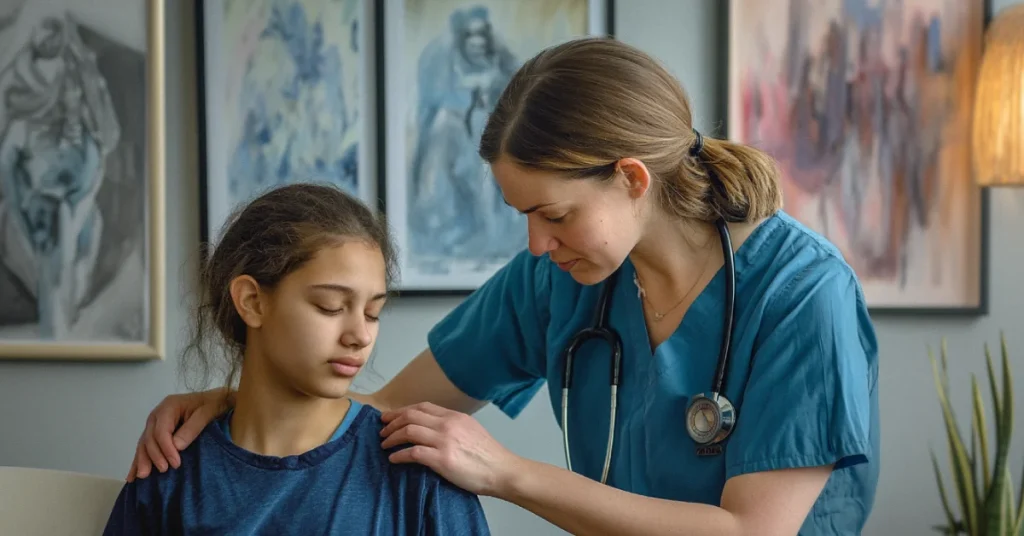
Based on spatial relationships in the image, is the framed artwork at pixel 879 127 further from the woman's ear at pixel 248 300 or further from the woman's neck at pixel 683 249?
the woman's ear at pixel 248 300

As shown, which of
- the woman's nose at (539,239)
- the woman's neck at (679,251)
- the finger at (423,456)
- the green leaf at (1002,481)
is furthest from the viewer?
the green leaf at (1002,481)

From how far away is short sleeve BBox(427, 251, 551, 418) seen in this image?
64.2 inches

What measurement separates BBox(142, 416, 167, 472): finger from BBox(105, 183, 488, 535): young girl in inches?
0.7

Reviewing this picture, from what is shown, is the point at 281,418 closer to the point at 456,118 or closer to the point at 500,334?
the point at 500,334

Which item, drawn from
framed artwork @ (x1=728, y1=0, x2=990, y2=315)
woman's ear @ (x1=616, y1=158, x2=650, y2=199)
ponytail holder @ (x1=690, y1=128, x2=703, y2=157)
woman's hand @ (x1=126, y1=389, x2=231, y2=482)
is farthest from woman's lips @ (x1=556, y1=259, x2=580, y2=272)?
framed artwork @ (x1=728, y1=0, x2=990, y2=315)

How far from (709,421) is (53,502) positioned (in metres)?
0.95

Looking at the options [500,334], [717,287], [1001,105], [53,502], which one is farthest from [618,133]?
[1001,105]

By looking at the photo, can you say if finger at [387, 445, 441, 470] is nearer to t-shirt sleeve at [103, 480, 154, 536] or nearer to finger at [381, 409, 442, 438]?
finger at [381, 409, 442, 438]

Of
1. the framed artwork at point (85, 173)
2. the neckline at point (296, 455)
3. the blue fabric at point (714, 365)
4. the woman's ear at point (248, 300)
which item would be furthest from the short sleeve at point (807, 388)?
the framed artwork at point (85, 173)

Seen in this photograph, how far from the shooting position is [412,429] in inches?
48.5

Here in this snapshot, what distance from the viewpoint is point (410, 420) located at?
4.11 ft

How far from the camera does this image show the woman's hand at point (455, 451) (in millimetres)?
1217

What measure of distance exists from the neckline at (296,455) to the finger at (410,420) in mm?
45

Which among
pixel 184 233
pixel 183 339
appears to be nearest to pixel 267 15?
pixel 184 233
